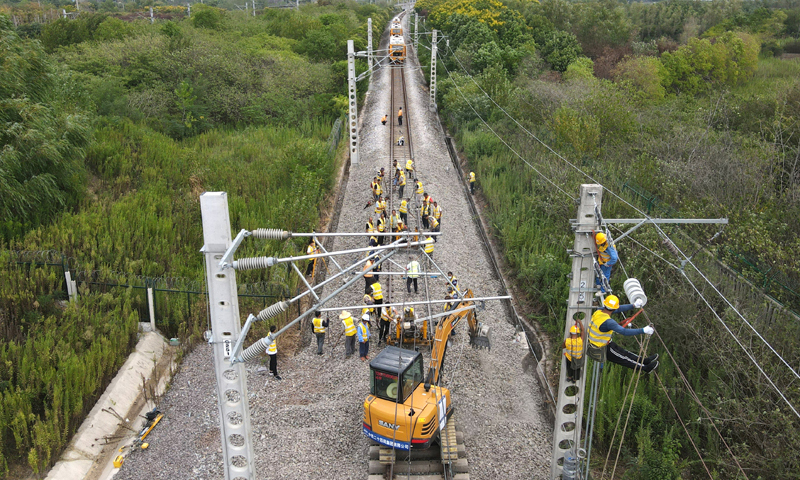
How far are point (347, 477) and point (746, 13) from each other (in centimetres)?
7912

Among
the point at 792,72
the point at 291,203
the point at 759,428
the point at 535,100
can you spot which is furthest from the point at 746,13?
the point at 759,428

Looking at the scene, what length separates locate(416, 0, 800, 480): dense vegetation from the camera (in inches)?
490

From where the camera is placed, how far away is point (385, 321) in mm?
16375

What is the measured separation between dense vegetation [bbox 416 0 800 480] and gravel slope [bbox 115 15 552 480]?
1.70m

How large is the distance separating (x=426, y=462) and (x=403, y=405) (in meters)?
1.33

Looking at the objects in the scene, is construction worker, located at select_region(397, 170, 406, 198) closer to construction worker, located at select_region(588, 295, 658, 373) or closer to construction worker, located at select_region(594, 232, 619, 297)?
construction worker, located at select_region(594, 232, 619, 297)

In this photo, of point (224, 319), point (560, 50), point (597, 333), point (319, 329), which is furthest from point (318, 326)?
point (560, 50)

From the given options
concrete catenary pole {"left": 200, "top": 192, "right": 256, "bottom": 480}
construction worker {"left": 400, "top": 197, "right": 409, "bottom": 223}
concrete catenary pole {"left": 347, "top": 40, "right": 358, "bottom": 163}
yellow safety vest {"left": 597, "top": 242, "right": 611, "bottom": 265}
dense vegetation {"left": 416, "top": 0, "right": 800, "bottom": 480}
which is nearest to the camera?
concrete catenary pole {"left": 200, "top": 192, "right": 256, "bottom": 480}

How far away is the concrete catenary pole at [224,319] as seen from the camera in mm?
7965

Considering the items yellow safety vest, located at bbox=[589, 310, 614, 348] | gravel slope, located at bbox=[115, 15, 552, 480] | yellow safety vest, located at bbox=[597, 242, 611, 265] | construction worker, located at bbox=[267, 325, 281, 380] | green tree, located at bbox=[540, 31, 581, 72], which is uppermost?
green tree, located at bbox=[540, 31, 581, 72]

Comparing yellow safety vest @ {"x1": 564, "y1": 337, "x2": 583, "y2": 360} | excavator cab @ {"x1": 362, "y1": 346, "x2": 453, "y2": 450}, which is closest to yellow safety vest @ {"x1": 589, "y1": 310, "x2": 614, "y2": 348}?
yellow safety vest @ {"x1": 564, "y1": 337, "x2": 583, "y2": 360}

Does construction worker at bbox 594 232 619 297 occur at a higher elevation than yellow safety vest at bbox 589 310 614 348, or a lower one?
higher

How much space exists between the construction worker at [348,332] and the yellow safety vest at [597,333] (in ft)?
25.0

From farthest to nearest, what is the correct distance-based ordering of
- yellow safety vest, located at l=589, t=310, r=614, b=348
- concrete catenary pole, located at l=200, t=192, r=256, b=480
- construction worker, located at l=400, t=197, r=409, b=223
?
construction worker, located at l=400, t=197, r=409, b=223, yellow safety vest, located at l=589, t=310, r=614, b=348, concrete catenary pole, located at l=200, t=192, r=256, b=480
